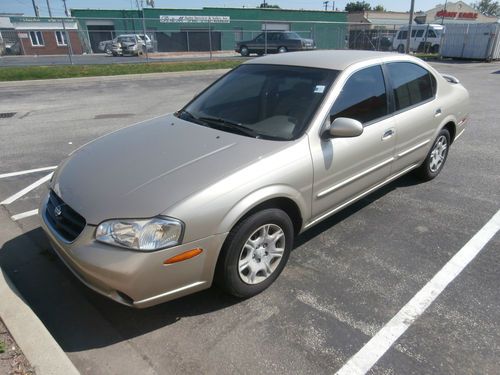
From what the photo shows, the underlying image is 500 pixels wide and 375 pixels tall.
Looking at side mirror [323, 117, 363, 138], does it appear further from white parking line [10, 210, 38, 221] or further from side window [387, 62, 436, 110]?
white parking line [10, 210, 38, 221]

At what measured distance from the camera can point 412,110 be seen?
409 cm

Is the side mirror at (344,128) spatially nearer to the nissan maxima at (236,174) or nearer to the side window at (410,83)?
the nissan maxima at (236,174)

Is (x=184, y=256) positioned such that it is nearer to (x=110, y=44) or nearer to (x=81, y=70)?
(x=81, y=70)

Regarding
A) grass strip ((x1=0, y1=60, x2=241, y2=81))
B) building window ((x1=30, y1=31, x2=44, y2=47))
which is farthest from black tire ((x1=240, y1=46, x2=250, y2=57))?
building window ((x1=30, y1=31, x2=44, y2=47))

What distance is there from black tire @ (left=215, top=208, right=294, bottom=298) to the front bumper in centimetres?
8

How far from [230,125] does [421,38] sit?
31.4m

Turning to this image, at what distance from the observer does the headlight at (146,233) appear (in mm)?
2256

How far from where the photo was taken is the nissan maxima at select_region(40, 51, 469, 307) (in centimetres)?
231

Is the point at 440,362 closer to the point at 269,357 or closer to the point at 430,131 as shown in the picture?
the point at 269,357

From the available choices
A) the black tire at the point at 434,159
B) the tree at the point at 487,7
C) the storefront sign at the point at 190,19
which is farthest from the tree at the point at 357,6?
the black tire at the point at 434,159

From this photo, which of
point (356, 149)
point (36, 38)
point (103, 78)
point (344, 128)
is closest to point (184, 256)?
point (344, 128)

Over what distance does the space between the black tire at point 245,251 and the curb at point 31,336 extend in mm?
1052

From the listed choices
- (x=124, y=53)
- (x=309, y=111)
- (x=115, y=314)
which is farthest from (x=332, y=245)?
(x=124, y=53)

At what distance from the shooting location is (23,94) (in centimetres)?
→ 1199
